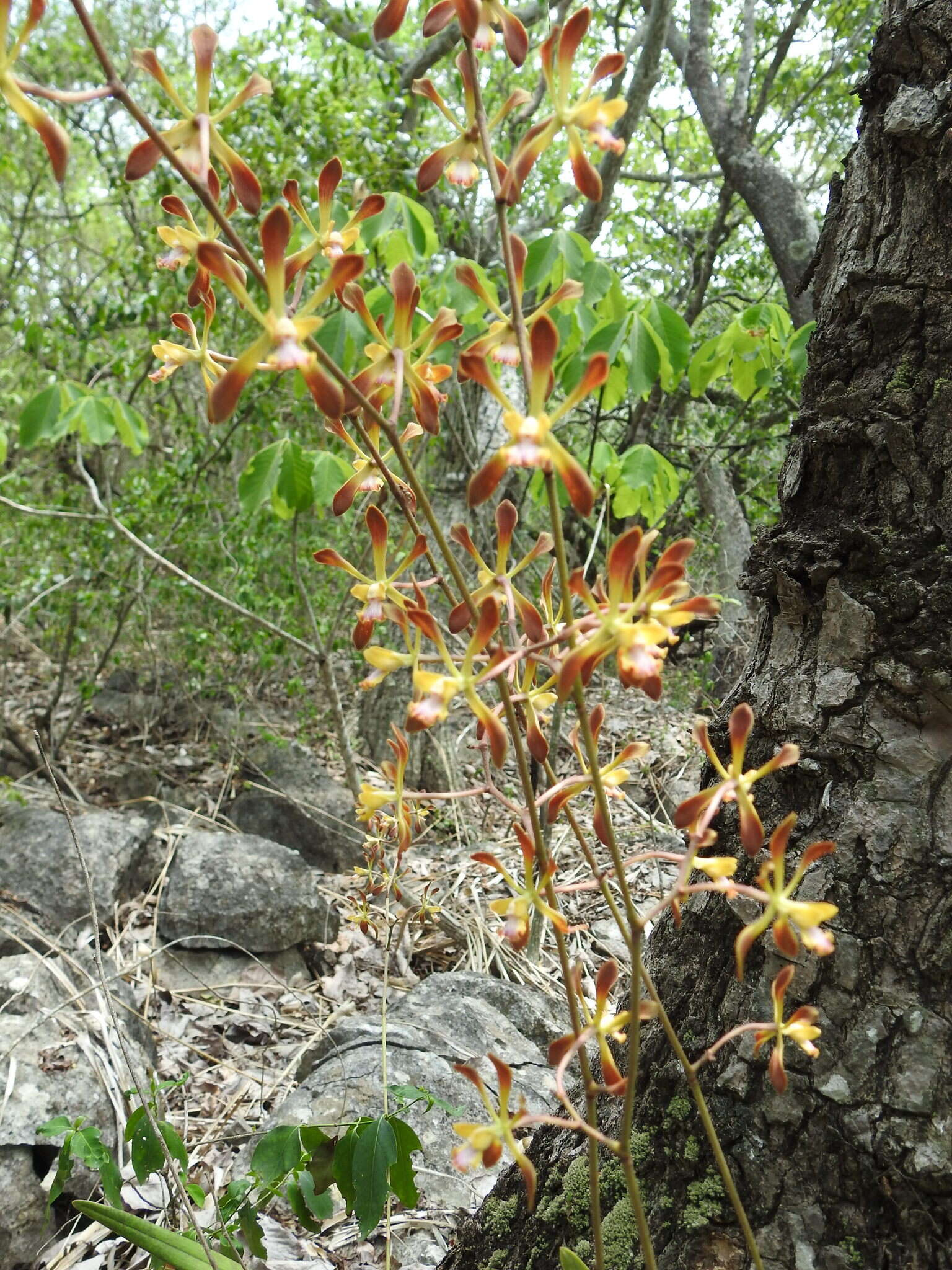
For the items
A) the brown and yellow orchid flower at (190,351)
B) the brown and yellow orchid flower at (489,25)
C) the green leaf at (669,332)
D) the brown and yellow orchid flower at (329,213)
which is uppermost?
the green leaf at (669,332)

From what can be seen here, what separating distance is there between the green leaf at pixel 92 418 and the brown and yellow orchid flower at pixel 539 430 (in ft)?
7.81

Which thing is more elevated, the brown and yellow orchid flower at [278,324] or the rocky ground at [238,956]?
the brown and yellow orchid flower at [278,324]

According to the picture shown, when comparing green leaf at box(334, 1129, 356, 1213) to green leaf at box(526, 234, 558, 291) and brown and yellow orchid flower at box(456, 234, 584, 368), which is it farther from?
green leaf at box(526, 234, 558, 291)

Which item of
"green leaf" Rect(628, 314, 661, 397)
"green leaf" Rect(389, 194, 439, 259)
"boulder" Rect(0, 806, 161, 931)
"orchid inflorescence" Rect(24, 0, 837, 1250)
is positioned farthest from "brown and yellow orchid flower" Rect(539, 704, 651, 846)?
"boulder" Rect(0, 806, 161, 931)

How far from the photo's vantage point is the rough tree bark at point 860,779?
78 centimetres

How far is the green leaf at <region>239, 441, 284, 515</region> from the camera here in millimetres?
2572

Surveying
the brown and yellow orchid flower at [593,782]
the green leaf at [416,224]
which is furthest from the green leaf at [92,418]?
the brown and yellow orchid flower at [593,782]

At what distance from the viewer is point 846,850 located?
0.85 m

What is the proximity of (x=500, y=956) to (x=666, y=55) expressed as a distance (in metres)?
5.80

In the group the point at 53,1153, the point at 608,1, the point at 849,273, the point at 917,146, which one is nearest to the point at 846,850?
the point at 849,273

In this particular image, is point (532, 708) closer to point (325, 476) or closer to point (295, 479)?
point (295, 479)

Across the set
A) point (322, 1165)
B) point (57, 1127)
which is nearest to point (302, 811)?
point (57, 1127)

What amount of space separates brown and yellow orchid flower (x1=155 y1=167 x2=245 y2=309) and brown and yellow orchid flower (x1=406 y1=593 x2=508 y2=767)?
27cm

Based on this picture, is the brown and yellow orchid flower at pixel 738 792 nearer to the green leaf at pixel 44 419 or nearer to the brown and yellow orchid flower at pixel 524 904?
the brown and yellow orchid flower at pixel 524 904
